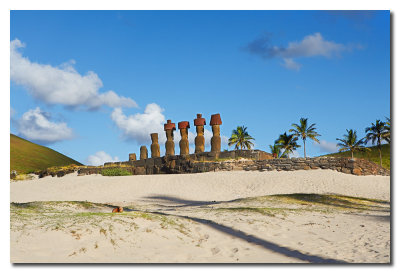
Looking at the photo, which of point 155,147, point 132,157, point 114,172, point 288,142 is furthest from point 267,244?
point 288,142

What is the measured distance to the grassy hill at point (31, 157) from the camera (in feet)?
159

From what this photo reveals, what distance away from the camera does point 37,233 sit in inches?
327

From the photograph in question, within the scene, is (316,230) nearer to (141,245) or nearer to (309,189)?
(141,245)

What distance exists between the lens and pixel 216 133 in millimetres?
32062

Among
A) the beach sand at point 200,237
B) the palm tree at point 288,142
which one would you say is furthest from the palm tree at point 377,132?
the beach sand at point 200,237

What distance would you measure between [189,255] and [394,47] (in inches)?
210

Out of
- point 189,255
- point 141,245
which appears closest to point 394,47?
point 189,255

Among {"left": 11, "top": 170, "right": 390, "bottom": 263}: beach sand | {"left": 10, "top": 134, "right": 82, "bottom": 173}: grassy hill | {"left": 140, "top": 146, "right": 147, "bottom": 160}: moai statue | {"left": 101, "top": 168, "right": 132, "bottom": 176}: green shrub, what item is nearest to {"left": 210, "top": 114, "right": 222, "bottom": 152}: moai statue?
{"left": 101, "top": 168, "right": 132, "bottom": 176}: green shrub

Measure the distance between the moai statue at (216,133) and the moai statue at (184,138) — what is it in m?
2.68

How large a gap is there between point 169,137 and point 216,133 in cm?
487

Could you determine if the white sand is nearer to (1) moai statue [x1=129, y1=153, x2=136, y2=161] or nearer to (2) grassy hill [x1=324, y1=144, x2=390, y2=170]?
(1) moai statue [x1=129, y1=153, x2=136, y2=161]

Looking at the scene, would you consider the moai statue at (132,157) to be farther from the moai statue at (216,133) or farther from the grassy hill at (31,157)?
the grassy hill at (31,157)

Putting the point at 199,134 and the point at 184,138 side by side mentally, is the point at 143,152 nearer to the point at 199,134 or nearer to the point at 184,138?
the point at 184,138

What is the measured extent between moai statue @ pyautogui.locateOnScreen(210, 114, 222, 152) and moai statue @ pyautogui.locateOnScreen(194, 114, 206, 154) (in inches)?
39.6
